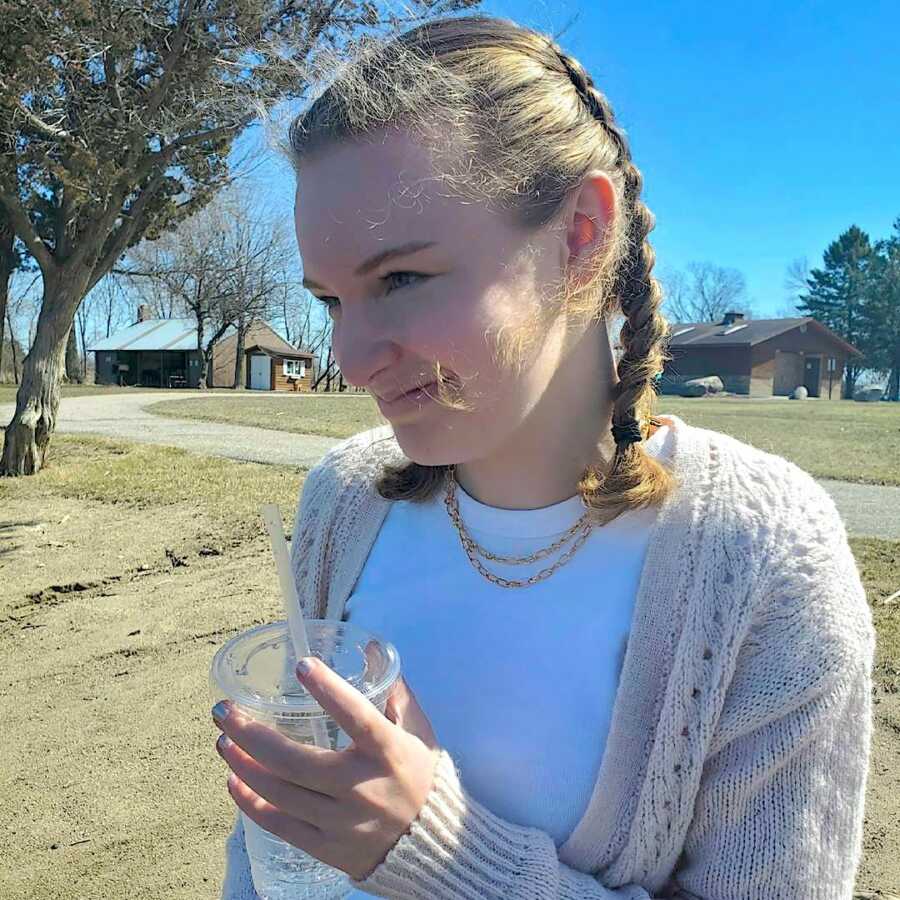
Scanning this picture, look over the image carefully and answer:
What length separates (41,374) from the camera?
8.64 meters

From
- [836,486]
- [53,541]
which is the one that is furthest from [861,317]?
[53,541]

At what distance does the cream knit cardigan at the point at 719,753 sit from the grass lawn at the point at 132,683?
175 centimetres

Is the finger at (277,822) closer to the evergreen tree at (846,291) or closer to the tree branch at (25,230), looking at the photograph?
the tree branch at (25,230)

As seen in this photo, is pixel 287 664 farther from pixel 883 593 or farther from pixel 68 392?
pixel 68 392

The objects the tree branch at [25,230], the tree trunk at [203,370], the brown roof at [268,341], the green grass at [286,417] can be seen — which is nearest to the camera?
the tree branch at [25,230]

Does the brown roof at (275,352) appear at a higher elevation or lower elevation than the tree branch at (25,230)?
higher

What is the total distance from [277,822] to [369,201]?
83cm

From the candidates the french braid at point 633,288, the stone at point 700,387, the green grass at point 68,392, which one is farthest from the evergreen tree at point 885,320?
the french braid at point 633,288

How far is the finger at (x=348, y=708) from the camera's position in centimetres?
91

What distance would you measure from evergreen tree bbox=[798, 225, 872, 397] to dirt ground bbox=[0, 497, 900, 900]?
187 feet

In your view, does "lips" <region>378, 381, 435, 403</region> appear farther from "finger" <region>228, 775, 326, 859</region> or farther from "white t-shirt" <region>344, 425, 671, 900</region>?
"finger" <region>228, 775, 326, 859</region>

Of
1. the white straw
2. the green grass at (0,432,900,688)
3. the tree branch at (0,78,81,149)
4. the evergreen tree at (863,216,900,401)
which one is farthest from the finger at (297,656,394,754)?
the evergreen tree at (863,216,900,401)

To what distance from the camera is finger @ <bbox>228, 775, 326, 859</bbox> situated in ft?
3.24

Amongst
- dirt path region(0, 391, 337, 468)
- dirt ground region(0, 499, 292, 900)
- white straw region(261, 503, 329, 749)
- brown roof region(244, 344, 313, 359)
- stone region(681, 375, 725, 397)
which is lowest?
dirt ground region(0, 499, 292, 900)
